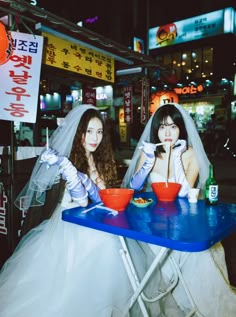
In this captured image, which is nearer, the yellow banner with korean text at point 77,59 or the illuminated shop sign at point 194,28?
the yellow banner with korean text at point 77,59

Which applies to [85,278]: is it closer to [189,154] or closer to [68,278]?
[68,278]

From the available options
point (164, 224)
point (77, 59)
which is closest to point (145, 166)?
point (164, 224)

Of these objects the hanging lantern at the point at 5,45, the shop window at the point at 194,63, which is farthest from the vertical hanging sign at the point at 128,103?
the shop window at the point at 194,63

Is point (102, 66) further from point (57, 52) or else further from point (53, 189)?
point (53, 189)

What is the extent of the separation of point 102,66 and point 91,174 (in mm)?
4856

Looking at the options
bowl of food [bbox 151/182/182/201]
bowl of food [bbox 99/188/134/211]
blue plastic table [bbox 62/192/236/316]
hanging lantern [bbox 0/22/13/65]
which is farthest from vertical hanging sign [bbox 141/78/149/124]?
bowl of food [bbox 99/188/134/211]

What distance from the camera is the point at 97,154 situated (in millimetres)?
3285

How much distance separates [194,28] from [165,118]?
26075 millimetres

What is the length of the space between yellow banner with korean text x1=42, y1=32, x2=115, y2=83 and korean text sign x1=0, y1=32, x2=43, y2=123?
209 centimetres

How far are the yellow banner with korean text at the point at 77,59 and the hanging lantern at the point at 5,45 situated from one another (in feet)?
7.83

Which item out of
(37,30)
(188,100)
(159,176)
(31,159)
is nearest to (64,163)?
(159,176)

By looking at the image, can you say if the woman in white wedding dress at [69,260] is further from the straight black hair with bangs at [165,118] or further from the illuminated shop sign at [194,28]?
the illuminated shop sign at [194,28]

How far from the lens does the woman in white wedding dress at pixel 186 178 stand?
2.78 m

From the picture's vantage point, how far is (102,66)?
7254mm
